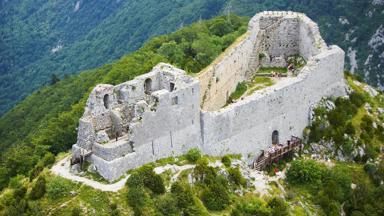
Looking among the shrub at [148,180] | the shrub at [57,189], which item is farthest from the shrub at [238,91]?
the shrub at [57,189]

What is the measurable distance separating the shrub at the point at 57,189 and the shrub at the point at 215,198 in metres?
9.59

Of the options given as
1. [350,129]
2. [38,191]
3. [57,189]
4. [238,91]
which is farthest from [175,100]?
[350,129]

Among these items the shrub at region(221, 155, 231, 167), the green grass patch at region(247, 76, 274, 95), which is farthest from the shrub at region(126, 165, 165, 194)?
the green grass patch at region(247, 76, 274, 95)

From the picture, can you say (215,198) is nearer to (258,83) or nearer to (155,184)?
(155,184)

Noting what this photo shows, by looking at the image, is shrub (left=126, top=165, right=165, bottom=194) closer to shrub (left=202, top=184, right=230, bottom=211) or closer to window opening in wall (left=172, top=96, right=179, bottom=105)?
shrub (left=202, top=184, right=230, bottom=211)

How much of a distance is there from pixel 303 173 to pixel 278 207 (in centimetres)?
576

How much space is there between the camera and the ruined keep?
49.5 m

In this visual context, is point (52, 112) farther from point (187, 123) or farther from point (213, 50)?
point (187, 123)

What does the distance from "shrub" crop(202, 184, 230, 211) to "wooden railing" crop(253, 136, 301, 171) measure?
24.2 feet

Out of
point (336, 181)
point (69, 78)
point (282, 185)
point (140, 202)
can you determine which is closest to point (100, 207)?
point (140, 202)

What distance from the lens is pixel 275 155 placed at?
58.9 metres

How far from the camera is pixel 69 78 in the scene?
146m

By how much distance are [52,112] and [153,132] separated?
70919mm

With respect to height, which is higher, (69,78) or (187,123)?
(187,123)
